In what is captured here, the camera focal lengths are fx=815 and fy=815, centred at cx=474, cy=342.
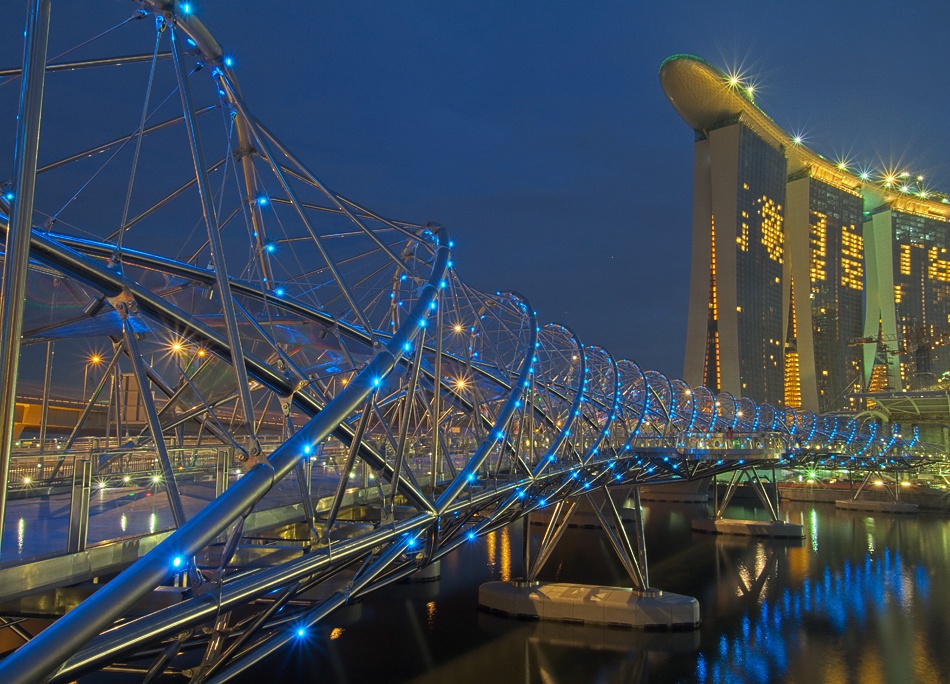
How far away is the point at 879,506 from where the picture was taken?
85.6 metres

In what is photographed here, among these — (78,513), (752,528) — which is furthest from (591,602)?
(752,528)

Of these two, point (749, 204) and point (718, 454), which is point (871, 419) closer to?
point (749, 204)

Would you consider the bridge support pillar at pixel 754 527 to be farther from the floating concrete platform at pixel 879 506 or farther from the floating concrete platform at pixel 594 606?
the floating concrete platform at pixel 594 606

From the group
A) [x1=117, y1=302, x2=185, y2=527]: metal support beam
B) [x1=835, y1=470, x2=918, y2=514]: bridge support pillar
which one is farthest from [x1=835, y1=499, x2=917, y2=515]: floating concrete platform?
[x1=117, y1=302, x2=185, y2=527]: metal support beam

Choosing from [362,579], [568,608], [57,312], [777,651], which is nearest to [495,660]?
[568,608]

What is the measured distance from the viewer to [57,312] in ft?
71.7

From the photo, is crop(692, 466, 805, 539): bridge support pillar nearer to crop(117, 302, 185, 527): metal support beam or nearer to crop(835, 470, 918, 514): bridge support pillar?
crop(835, 470, 918, 514): bridge support pillar

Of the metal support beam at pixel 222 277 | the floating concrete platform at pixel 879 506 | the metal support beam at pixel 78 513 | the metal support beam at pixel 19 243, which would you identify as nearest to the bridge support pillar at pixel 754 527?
the floating concrete platform at pixel 879 506

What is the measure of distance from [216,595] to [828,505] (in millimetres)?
94677

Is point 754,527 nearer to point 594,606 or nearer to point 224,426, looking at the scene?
point 594,606

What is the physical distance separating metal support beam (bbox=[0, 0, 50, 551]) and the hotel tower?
138m

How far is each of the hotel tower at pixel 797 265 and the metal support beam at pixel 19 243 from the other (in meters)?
138

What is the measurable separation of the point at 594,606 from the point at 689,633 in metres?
4.07

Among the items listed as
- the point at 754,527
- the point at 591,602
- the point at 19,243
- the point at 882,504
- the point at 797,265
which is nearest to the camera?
the point at 19,243
